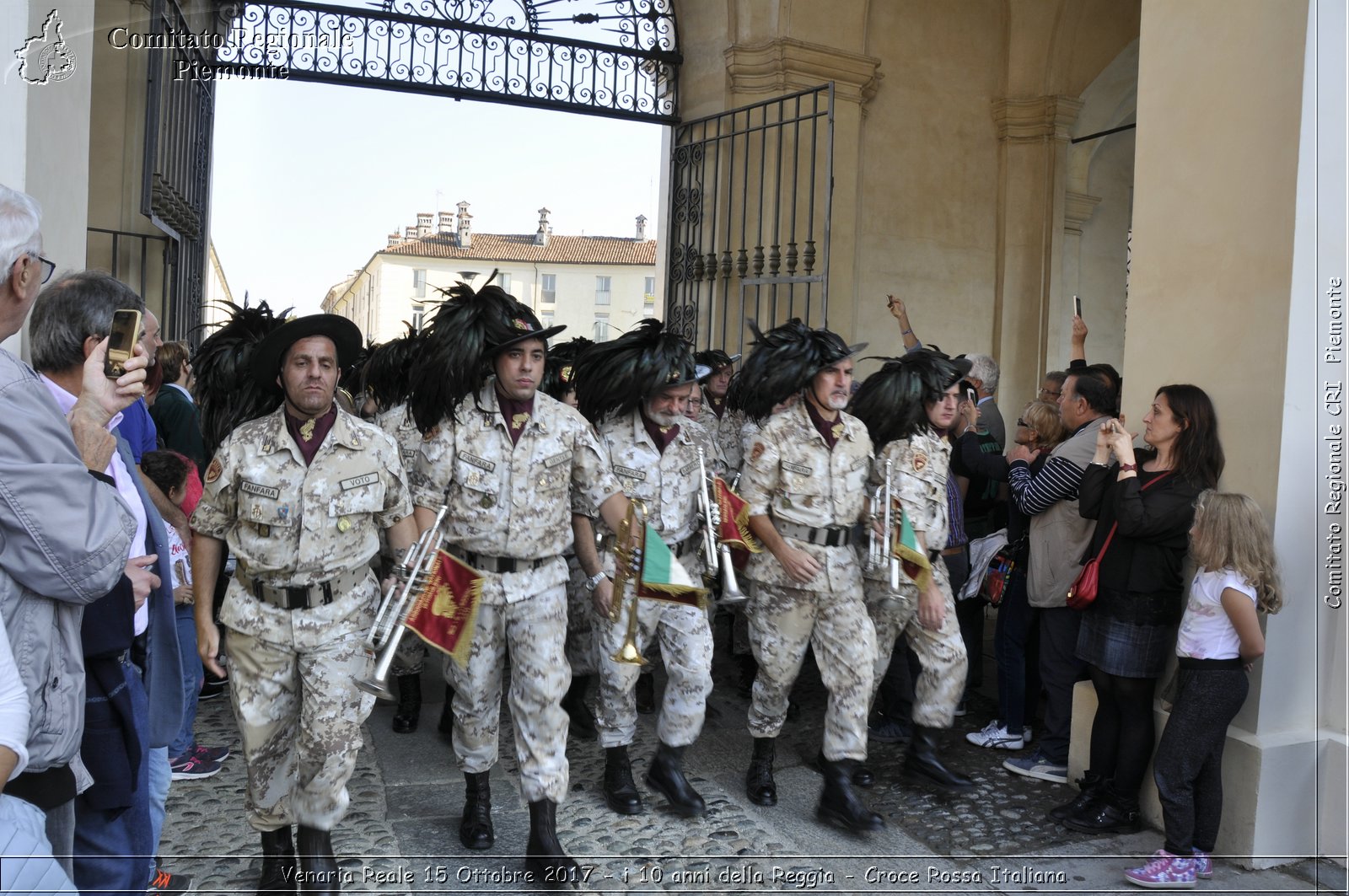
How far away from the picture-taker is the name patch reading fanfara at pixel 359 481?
3.54 meters

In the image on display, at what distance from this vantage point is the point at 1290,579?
4070 mm

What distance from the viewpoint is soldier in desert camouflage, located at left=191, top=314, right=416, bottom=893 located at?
344 centimetres

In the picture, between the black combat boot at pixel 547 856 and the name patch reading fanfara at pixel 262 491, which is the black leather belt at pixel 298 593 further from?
the black combat boot at pixel 547 856

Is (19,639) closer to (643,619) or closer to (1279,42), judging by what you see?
(643,619)

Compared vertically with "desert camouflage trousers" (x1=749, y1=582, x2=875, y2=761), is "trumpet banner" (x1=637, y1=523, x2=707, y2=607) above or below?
above

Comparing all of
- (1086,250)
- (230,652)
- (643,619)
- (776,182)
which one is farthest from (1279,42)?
(1086,250)

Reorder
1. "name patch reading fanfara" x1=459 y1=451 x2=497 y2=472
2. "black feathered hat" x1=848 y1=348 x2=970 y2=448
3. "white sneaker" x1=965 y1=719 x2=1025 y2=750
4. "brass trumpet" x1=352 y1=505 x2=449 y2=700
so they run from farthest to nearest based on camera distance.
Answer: "white sneaker" x1=965 y1=719 x2=1025 y2=750 → "black feathered hat" x1=848 y1=348 x2=970 y2=448 → "name patch reading fanfara" x1=459 y1=451 x2=497 y2=472 → "brass trumpet" x1=352 y1=505 x2=449 y2=700

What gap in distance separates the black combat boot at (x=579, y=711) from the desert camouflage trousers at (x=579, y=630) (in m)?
0.05

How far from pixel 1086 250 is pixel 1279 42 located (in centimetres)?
760

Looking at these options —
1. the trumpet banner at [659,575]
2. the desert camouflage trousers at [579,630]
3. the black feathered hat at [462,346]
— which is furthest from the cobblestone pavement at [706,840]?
the black feathered hat at [462,346]

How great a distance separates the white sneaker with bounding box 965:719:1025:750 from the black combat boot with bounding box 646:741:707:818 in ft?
5.55

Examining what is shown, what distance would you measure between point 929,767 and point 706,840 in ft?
3.89

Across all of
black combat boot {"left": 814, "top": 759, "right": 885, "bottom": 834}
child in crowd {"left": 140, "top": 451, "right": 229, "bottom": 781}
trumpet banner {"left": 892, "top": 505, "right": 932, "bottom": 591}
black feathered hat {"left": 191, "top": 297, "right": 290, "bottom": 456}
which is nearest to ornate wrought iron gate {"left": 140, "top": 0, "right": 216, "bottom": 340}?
black feathered hat {"left": 191, "top": 297, "right": 290, "bottom": 456}

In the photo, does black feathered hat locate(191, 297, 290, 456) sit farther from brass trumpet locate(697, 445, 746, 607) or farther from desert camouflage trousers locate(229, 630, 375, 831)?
brass trumpet locate(697, 445, 746, 607)
